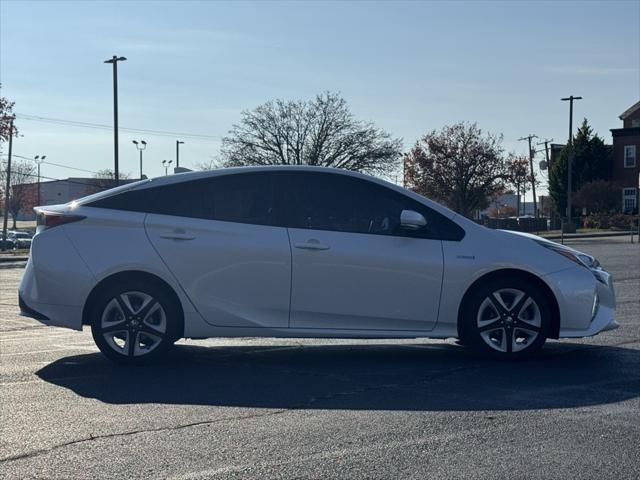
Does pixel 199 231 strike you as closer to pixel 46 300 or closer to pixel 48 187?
pixel 46 300

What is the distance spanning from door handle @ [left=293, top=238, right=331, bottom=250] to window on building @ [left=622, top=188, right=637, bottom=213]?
62354mm

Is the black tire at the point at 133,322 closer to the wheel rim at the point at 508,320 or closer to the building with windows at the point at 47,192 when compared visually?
the wheel rim at the point at 508,320

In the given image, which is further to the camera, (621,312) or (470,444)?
(621,312)

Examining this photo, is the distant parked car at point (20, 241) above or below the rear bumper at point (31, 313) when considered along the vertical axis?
below

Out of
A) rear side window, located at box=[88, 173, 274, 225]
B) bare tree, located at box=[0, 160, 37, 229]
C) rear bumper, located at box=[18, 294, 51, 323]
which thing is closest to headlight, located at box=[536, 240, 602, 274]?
rear side window, located at box=[88, 173, 274, 225]

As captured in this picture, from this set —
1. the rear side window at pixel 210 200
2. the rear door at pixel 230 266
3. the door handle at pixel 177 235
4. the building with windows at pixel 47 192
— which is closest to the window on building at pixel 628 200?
the building with windows at pixel 47 192

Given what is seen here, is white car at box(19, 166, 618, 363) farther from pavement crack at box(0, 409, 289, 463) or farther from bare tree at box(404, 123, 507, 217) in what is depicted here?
bare tree at box(404, 123, 507, 217)

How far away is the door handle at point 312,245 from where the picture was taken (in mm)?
7502

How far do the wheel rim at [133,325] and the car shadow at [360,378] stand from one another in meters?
0.18

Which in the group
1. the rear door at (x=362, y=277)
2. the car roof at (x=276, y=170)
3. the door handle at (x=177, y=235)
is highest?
the car roof at (x=276, y=170)

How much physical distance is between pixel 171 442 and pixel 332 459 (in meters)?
0.94

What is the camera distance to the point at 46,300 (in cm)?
758

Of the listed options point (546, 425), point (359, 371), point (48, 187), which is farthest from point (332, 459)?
point (48, 187)

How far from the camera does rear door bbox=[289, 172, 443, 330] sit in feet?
24.6
